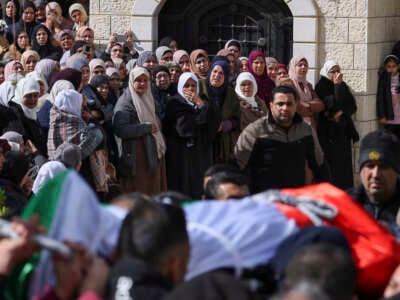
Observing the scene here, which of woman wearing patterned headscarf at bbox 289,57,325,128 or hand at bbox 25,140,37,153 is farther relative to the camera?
→ woman wearing patterned headscarf at bbox 289,57,325,128

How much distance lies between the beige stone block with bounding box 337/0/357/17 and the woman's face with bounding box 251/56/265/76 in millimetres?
1638

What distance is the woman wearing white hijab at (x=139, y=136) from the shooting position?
1212cm

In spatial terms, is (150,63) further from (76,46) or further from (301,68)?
(301,68)

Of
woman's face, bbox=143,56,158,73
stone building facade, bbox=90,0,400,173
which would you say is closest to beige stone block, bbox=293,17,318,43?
stone building facade, bbox=90,0,400,173

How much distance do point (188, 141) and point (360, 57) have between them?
A: 3780 millimetres

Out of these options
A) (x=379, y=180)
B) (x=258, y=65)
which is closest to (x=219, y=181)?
(x=379, y=180)

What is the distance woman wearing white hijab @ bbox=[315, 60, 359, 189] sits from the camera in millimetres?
14352

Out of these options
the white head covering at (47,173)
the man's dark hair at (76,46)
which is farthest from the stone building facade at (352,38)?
the white head covering at (47,173)

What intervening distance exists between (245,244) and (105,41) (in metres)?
12.1

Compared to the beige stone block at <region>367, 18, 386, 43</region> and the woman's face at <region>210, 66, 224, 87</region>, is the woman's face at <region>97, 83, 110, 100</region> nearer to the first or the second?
the woman's face at <region>210, 66, 224, 87</region>

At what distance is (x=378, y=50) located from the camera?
15.9 m

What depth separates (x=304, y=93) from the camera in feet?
46.9

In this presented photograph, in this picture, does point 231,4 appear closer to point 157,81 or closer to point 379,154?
point 157,81

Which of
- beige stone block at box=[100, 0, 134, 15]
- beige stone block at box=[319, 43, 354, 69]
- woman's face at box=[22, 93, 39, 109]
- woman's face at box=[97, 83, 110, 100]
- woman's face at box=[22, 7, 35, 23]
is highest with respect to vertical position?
beige stone block at box=[100, 0, 134, 15]
